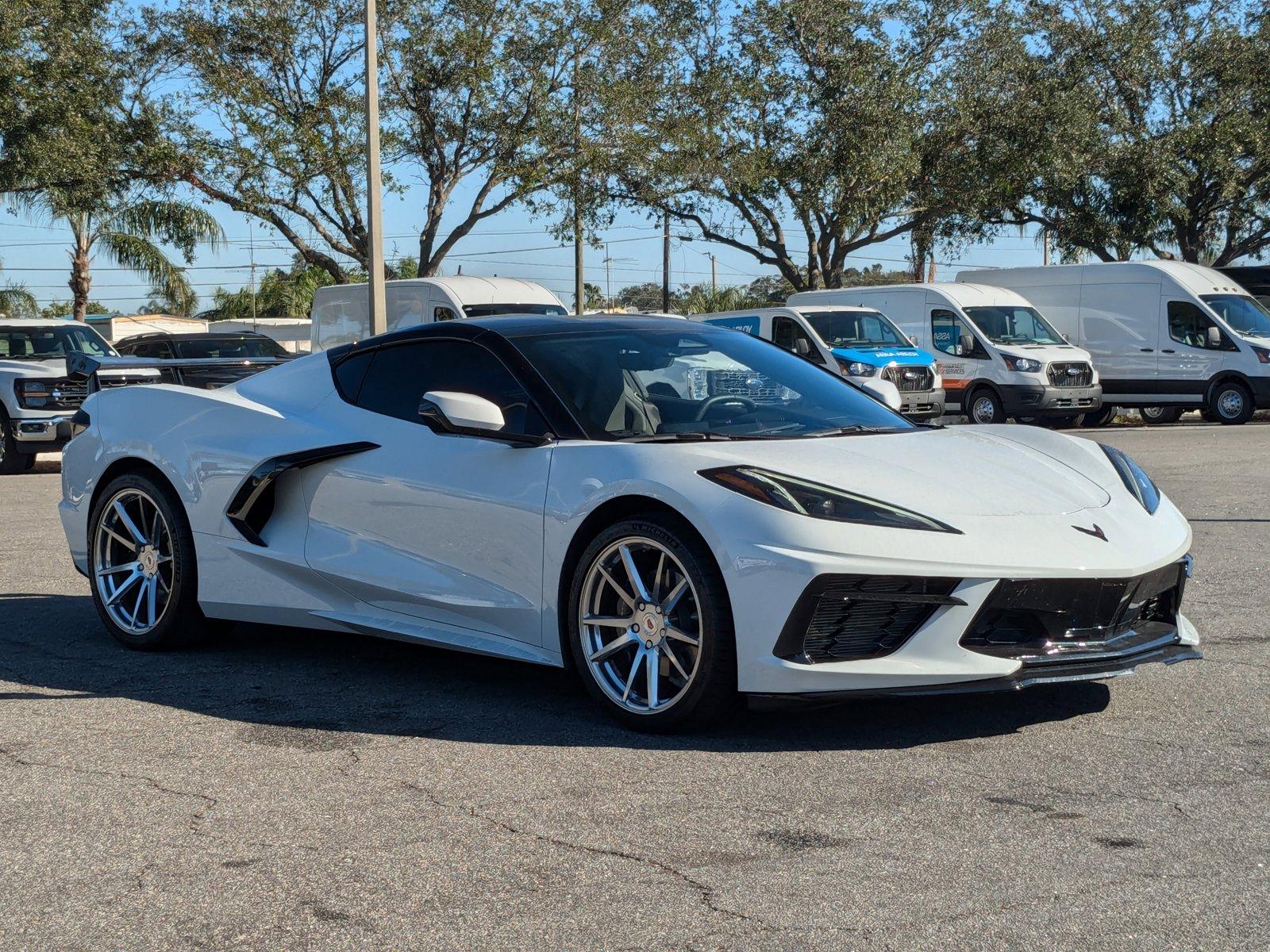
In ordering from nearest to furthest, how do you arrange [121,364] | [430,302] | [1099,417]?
[121,364] → [430,302] → [1099,417]

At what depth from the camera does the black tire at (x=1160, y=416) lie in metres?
25.3

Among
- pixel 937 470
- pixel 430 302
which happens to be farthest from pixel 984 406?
pixel 937 470

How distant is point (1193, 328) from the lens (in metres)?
23.4

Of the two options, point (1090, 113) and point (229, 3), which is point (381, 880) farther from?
point (1090, 113)

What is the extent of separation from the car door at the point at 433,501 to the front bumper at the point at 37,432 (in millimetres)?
11833

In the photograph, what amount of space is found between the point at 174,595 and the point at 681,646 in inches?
96.0

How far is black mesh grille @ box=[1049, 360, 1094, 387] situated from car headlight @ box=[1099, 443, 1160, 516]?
17442mm

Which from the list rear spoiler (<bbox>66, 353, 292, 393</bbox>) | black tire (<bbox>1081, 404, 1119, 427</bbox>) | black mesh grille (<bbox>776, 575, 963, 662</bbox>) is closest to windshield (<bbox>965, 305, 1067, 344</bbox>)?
black tire (<bbox>1081, 404, 1119, 427</bbox>)

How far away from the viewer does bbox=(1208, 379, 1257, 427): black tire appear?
2294 cm

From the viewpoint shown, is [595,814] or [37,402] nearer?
[595,814]

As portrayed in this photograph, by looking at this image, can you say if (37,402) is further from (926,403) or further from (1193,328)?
(1193,328)

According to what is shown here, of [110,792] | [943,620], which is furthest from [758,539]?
[110,792]

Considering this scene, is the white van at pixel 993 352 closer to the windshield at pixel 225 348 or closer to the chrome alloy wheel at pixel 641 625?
the windshield at pixel 225 348

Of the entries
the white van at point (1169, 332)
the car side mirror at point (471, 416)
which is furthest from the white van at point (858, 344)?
the car side mirror at point (471, 416)
